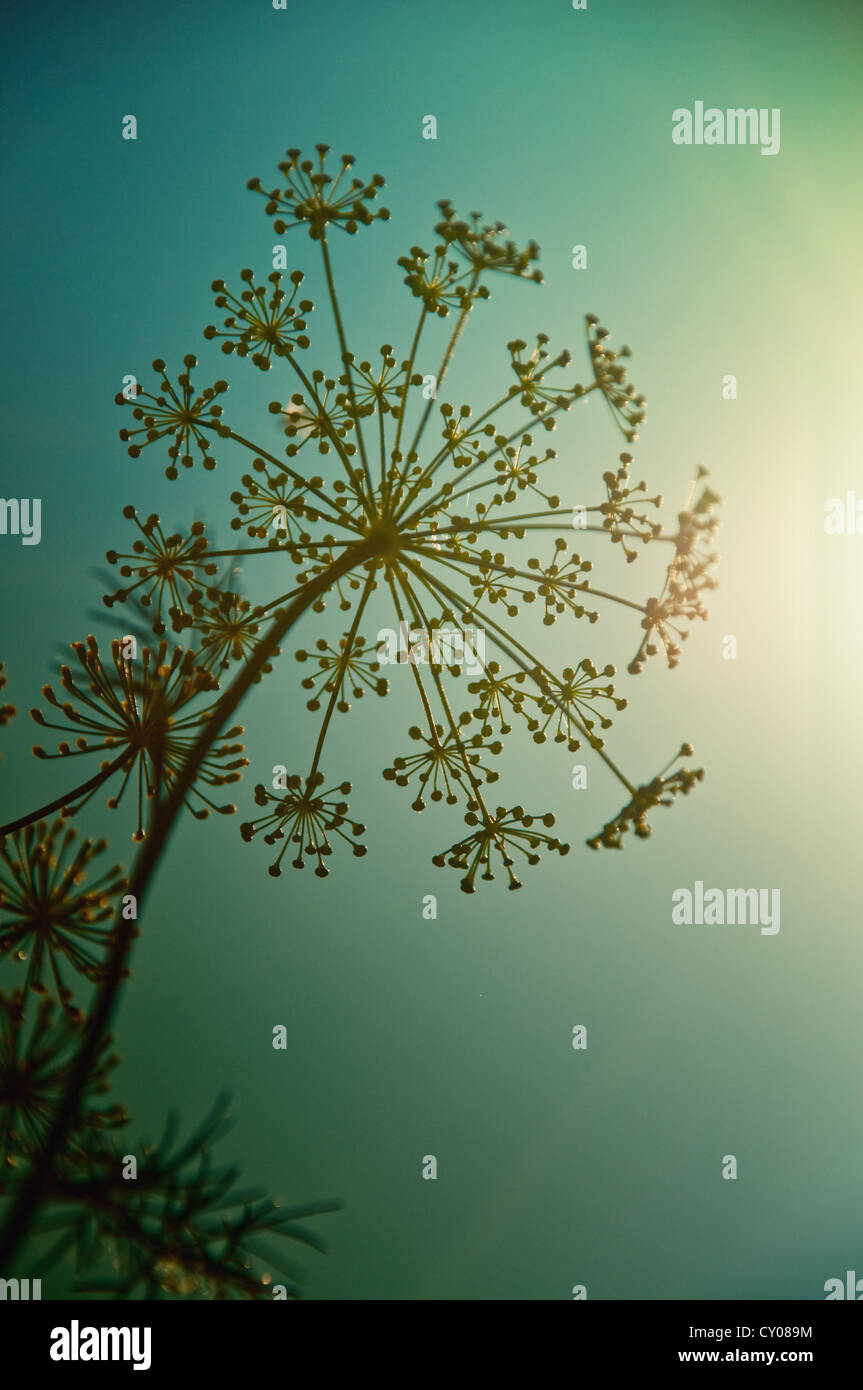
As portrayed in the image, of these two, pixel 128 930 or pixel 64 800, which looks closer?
pixel 64 800

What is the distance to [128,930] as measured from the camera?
241cm

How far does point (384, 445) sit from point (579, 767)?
1.60m

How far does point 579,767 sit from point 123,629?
76.4 inches

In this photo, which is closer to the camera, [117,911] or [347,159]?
[347,159]

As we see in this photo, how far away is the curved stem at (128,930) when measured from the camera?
237 cm

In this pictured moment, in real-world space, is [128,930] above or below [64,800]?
below

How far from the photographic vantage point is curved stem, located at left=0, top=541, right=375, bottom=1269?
2.37 m

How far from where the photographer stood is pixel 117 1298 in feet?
8.48
